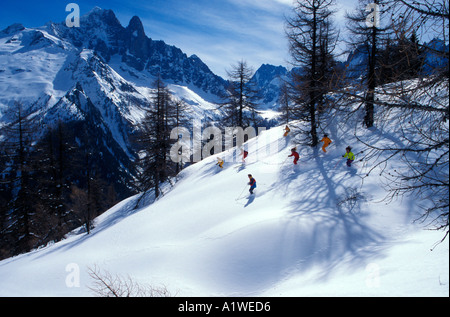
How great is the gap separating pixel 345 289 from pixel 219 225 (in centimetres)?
557

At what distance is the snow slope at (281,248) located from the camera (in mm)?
4574

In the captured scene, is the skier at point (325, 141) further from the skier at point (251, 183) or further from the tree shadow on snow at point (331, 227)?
the skier at point (251, 183)

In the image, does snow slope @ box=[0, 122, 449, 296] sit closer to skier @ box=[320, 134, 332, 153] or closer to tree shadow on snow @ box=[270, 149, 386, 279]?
tree shadow on snow @ box=[270, 149, 386, 279]

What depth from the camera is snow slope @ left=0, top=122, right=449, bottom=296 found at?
15.0 feet

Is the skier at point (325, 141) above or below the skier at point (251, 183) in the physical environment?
above

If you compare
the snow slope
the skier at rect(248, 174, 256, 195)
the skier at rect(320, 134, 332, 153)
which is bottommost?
the snow slope

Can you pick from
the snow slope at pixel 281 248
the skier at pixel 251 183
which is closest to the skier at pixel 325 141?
the snow slope at pixel 281 248

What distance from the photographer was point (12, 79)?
17688 centimetres

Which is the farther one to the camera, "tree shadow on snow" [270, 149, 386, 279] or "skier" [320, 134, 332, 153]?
"skier" [320, 134, 332, 153]

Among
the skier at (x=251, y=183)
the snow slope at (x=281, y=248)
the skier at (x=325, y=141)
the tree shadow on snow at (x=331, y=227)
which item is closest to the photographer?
the snow slope at (x=281, y=248)

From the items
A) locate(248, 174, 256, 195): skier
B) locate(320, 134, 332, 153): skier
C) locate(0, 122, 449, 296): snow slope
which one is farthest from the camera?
locate(320, 134, 332, 153): skier

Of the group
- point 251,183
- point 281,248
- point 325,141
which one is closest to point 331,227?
point 281,248

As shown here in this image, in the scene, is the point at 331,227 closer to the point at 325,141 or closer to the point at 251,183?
the point at 251,183

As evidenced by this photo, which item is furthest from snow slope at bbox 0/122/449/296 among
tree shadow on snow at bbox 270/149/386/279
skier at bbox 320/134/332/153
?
skier at bbox 320/134/332/153
